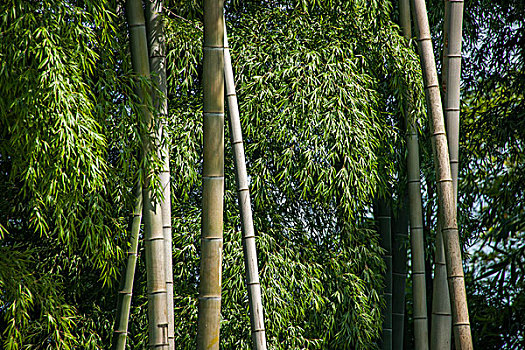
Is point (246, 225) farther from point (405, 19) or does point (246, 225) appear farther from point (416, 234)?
point (405, 19)

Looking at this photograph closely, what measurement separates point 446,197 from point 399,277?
3457 millimetres

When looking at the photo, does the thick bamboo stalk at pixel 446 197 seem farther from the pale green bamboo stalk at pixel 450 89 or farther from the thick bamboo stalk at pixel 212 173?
the thick bamboo stalk at pixel 212 173

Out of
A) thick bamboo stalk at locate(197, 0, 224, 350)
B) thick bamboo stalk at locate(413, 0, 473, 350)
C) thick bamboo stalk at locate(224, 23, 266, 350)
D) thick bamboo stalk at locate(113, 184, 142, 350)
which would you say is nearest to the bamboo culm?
thick bamboo stalk at locate(413, 0, 473, 350)

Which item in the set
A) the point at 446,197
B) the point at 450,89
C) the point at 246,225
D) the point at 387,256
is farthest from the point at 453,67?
the point at 387,256

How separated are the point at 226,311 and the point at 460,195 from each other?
2.56 meters

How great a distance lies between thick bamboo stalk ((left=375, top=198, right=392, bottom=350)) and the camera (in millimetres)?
5938

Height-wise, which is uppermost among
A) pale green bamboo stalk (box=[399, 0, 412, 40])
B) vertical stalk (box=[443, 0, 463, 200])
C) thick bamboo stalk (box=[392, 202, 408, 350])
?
pale green bamboo stalk (box=[399, 0, 412, 40])

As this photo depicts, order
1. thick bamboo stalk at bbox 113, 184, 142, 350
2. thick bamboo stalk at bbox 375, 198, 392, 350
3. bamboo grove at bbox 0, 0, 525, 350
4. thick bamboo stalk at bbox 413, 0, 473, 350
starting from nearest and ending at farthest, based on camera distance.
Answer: thick bamboo stalk at bbox 413, 0, 473, 350 → bamboo grove at bbox 0, 0, 525, 350 → thick bamboo stalk at bbox 113, 184, 142, 350 → thick bamboo stalk at bbox 375, 198, 392, 350

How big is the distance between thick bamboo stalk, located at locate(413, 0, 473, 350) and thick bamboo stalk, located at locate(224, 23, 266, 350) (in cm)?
114

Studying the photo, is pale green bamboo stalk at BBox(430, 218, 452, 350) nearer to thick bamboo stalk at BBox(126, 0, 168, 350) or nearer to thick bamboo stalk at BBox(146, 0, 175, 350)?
thick bamboo stalk at BBox(126, 0, 168, 350)

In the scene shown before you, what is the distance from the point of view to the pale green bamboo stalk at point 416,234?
4.91 m

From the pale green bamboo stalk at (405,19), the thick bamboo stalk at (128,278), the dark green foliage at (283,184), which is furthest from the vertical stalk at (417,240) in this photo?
the thick bamboo stalk at (128,278)

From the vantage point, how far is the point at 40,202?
3.80 m

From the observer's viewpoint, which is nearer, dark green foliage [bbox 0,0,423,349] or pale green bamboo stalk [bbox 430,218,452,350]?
pale green bamboo stalk [bbox 430,218,452,350]
